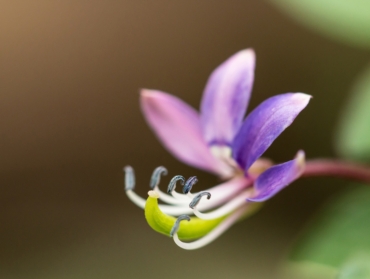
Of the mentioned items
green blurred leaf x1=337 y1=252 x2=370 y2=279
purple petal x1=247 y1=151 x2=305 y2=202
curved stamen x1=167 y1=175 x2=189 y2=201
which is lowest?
green blurred leaf x1=337 y1=252 x2=370 y2=279

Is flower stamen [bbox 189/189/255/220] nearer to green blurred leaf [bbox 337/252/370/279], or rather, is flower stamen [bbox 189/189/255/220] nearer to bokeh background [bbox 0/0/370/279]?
green blurred leaf [bbox 337/252/370/279]

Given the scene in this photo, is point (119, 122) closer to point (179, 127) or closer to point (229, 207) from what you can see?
point (179, 127)

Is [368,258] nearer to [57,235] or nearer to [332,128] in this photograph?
[332,128]

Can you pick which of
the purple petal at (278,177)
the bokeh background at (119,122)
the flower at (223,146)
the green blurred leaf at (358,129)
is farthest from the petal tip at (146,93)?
the bokeh background at (119,122)

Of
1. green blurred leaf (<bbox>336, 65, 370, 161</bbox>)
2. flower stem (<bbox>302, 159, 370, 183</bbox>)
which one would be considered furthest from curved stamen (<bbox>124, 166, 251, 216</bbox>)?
green blurred leaf (<bbox>336, 65, 370, 161</bbox>)

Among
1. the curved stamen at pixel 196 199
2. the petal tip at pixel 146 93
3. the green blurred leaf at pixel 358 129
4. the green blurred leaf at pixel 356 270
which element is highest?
the green blurred leaf at pixel 358 129

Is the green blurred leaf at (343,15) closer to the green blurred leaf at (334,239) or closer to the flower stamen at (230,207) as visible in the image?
the green blurred leaf at (334,239)

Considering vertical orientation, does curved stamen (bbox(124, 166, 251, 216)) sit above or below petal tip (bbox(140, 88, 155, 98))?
below
